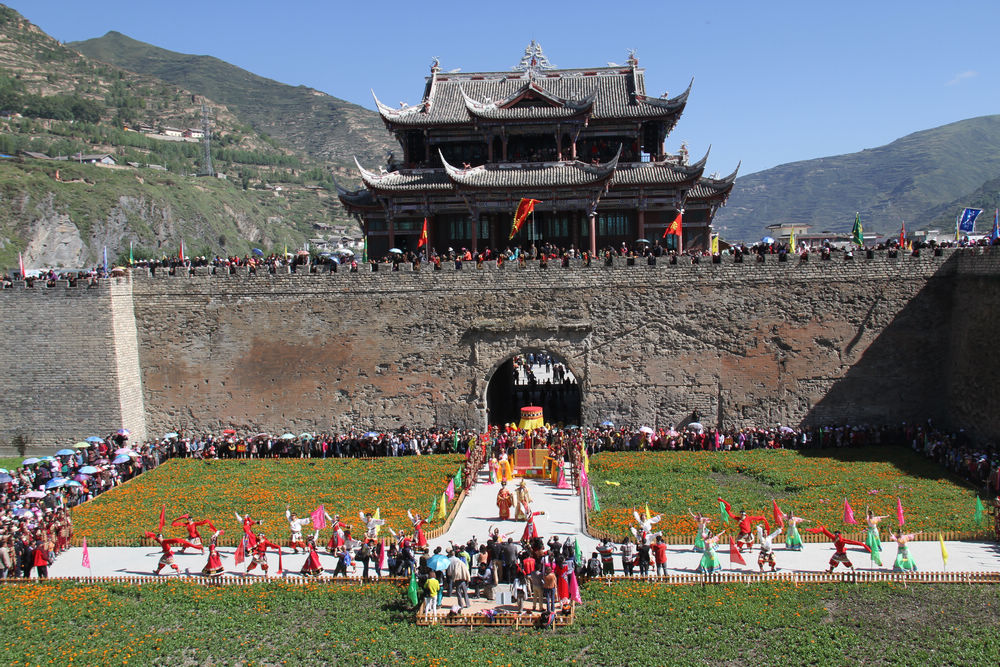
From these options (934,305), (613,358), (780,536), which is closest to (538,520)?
(780,536)

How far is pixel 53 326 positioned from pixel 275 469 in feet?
29.3

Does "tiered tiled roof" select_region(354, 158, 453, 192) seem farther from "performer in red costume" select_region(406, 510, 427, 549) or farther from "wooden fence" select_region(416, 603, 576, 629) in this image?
"wooden fence" select_region(416, 603, 576, 629)

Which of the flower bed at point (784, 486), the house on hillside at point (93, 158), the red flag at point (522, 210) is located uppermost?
the house on hillside at point (93, 158)

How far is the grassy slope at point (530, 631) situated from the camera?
41.7ft

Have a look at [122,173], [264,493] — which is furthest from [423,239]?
[122,173]

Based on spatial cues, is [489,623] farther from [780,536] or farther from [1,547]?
[1,547]

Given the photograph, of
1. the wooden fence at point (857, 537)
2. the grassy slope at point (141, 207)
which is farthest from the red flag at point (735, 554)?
the grassy slope at point (141, 207)

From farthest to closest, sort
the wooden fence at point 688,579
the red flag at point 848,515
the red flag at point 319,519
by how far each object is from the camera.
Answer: the red flag at point 319,519, the red flag at point 848,515, the wooden fence at point 688,579

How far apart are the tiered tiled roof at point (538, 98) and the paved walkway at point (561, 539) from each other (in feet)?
55.1

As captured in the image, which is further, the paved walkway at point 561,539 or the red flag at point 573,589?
the paved walkway at point 561,539

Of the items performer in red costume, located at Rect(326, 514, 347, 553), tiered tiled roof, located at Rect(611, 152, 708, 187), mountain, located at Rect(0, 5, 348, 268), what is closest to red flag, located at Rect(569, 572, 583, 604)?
performer in red costume, located at Rect(326, 514, 347, 553)

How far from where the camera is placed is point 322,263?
91.6 feet

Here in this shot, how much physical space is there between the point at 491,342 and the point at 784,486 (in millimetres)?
9994

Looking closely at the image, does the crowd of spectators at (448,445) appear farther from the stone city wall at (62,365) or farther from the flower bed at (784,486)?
the stone city wall at (62,365)
